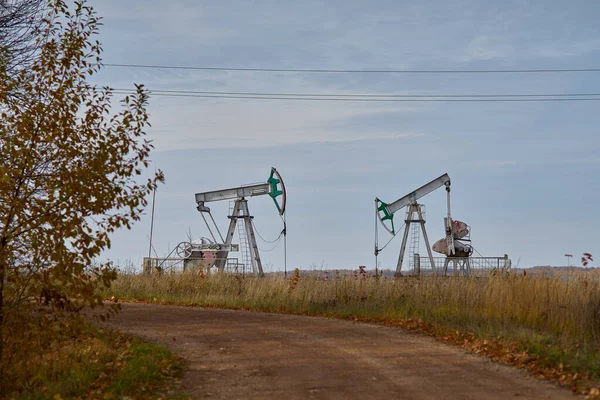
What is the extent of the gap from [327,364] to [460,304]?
731 centimetres

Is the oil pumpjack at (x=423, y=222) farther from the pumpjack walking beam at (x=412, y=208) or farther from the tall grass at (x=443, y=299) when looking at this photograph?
the tall grass at (x=443, y=299)

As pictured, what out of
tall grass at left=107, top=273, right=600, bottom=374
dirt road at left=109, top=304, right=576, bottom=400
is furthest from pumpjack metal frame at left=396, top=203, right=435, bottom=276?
dirt road at left=109, top=304, right=576, bottom=400

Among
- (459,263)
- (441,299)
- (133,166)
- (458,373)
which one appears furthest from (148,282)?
(459,263)

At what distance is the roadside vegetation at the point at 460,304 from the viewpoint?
11.7 metres

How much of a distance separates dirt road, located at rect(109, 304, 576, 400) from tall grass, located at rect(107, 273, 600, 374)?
5.11 ft

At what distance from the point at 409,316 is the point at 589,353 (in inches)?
252

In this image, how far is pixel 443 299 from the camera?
62.0 feet

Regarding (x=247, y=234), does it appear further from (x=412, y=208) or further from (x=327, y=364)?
(x=327, y=364)

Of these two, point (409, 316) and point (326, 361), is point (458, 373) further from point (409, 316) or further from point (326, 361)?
point (409, 316)

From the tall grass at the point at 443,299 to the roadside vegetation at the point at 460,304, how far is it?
1.0 inches

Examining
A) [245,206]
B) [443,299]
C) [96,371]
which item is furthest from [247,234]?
[96,371]

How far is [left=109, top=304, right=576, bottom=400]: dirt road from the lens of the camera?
31.6 ft

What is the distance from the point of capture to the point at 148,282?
27.2 meters

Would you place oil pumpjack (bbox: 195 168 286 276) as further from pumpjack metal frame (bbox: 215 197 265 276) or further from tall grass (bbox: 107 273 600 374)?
tall grass (bbox: 107 273 600 374)
